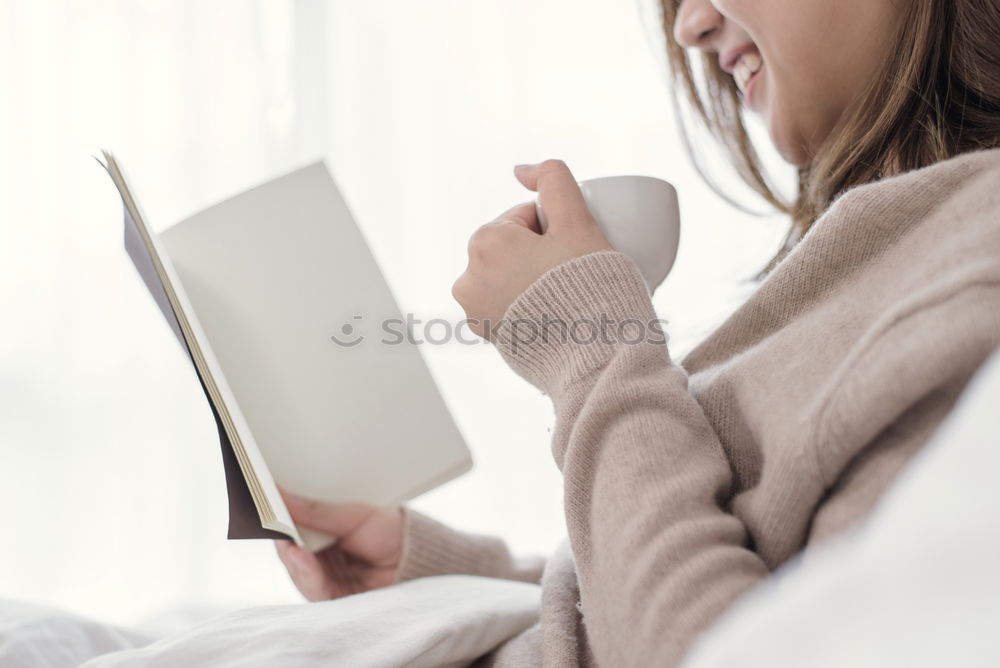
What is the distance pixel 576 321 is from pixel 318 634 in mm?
245

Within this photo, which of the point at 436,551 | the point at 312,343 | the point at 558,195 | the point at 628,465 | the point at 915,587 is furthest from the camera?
the point at 436,551

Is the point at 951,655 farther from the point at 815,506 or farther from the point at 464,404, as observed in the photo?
the point at 464,404

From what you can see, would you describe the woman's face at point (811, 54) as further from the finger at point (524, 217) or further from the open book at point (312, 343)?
the open book at point (312, 343)

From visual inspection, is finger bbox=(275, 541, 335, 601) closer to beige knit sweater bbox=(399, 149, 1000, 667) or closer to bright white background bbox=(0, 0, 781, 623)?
beige knit sweater bbox=(399, 149, 1000, 667)

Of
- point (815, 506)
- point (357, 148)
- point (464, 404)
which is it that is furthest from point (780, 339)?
point (357, 148)

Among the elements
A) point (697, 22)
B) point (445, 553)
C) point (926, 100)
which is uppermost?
point (697, 22)

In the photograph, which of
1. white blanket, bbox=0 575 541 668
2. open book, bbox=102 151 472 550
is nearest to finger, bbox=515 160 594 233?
open book, bbox=102 151 472 550

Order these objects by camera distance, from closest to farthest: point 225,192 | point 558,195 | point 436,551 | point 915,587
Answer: point 915,587, point 558,195, point 436,551, point 225,192

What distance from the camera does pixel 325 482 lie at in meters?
0.75

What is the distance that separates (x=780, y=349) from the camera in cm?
54

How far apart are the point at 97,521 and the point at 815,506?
5.83 ft

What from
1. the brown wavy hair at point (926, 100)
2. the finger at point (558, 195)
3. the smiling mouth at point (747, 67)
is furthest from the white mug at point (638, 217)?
the smiling mouth at point (747, 67)

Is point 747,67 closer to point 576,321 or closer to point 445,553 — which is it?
point 576,321

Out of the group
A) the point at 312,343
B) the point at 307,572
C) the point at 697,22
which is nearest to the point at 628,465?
A: the point at 312,343
